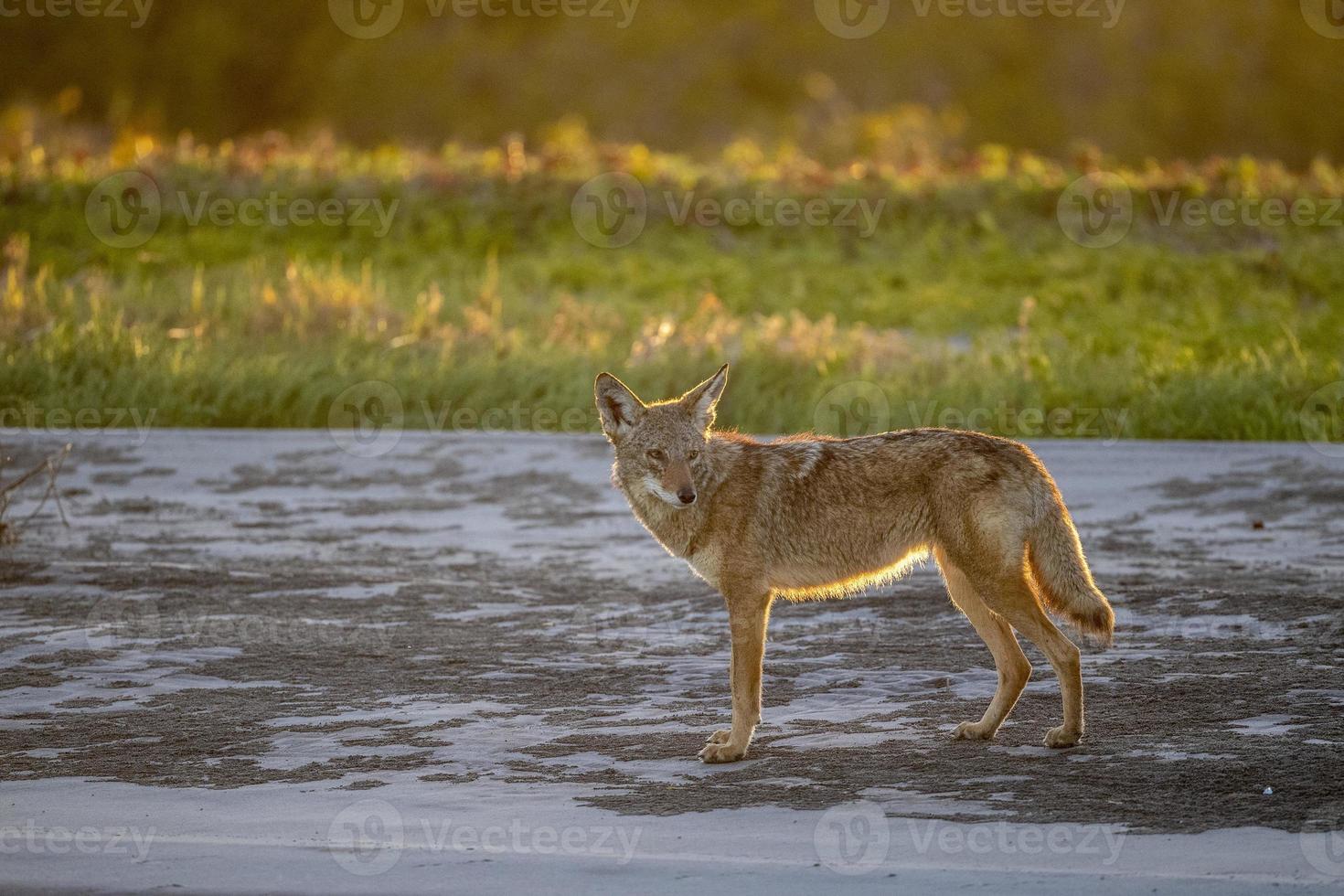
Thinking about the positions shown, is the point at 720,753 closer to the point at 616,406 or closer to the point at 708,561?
the point at 708,561

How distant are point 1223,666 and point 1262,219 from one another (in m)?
13.8

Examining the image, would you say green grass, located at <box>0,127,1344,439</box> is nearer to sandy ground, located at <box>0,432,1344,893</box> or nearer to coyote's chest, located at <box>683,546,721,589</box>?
sandy ground, located at <box>0,432,1344,893</box>

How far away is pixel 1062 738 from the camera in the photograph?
6496mm

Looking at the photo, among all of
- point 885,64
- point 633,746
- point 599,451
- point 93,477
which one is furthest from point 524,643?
point 885,64

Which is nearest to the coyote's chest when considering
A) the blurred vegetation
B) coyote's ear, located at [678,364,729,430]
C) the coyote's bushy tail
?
coyote's ear, located at [678,364,729,430]

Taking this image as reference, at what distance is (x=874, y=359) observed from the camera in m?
15.2

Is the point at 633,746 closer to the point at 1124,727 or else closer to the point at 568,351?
the point at 1124,727

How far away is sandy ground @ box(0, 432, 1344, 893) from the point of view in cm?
534

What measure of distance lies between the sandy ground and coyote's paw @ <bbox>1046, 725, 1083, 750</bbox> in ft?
0.21

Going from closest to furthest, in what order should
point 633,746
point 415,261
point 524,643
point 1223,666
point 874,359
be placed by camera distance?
1. point 633,746
2. point 1223,666
3. point 524,643
4. point 874,359
5. point 415,261

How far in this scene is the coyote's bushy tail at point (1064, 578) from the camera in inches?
257

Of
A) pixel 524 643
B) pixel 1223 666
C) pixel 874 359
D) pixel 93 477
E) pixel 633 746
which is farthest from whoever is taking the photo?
pixel 874 359

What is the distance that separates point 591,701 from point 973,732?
1668mm

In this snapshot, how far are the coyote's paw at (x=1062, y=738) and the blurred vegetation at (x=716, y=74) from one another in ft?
120
